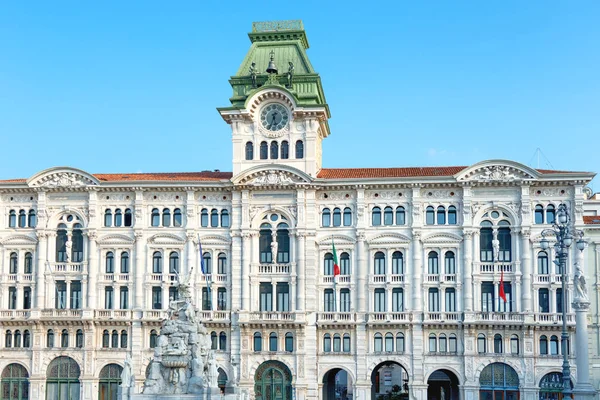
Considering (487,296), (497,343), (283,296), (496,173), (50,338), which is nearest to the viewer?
(497,343)

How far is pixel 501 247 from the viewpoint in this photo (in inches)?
2571

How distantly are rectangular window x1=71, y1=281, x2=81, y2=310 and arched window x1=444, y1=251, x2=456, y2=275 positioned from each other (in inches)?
1071

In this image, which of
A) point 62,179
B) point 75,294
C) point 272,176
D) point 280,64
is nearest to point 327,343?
point 272,176

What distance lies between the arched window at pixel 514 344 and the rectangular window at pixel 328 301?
1285 centimetres

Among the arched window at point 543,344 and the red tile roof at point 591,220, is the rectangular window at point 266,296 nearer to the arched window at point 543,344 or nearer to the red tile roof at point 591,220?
the arched window at point 543,344

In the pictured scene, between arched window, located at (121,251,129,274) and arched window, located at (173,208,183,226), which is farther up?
arched window, located at (173,208,183,226)

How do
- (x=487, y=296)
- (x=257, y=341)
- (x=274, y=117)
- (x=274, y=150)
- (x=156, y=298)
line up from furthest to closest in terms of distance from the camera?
1. (x=274, y=150)
2. (x=274, y=117)
3. (x=156, y=298)
4. (x=257, y=341)
5. (x=487, y=296)

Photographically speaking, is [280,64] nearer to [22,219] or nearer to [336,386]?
[22,219]

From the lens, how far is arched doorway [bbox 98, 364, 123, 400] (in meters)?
66.8

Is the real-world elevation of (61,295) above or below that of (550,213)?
below

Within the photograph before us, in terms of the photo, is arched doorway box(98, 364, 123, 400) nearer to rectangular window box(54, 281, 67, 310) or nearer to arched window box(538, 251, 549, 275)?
rectangular window box(54, 281, 67, 310)

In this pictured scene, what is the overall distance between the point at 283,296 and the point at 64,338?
16635mm

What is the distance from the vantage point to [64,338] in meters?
67.4

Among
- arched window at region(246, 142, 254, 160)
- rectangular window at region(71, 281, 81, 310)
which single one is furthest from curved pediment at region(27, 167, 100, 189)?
arched window at region(246, 142, 254, 160)
